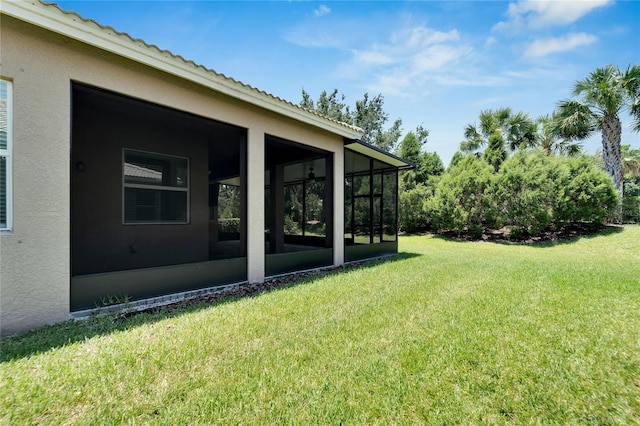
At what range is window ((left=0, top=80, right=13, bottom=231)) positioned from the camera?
3232 mm

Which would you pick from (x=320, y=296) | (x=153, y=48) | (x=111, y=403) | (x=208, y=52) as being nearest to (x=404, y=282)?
(x=320, y=296)


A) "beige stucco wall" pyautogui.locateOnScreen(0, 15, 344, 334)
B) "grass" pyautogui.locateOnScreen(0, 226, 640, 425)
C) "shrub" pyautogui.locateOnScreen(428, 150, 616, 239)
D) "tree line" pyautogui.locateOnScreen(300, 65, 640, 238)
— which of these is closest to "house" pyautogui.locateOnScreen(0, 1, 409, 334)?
"beige stucco wall" pyautogui.locateOnScreen(0, 15, 344, 334)

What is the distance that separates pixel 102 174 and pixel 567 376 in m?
7.36

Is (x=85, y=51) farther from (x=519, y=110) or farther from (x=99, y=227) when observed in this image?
(x=519, y=110)

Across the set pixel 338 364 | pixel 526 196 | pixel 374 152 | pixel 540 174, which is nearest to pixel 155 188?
pixel 338 364

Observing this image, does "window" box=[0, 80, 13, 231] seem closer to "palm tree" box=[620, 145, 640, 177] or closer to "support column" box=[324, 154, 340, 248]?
"support column" box=[324, 154, 340, 248]

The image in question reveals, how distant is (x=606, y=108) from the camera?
48.6ft

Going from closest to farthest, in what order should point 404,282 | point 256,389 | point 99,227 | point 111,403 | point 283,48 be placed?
1. point 111,403
2. point 256,389
3. point 99,227
4. point 404,282
5. point 283,48

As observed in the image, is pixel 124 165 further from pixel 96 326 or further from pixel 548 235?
pixel 548 235

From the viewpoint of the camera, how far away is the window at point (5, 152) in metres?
3.23

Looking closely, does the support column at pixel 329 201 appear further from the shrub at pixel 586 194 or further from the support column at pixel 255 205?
the shrub at pixel 586 194

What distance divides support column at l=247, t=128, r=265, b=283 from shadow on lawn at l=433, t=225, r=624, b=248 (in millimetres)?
13396

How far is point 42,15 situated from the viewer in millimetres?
3176

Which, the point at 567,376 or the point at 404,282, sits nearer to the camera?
the point at 567,376
